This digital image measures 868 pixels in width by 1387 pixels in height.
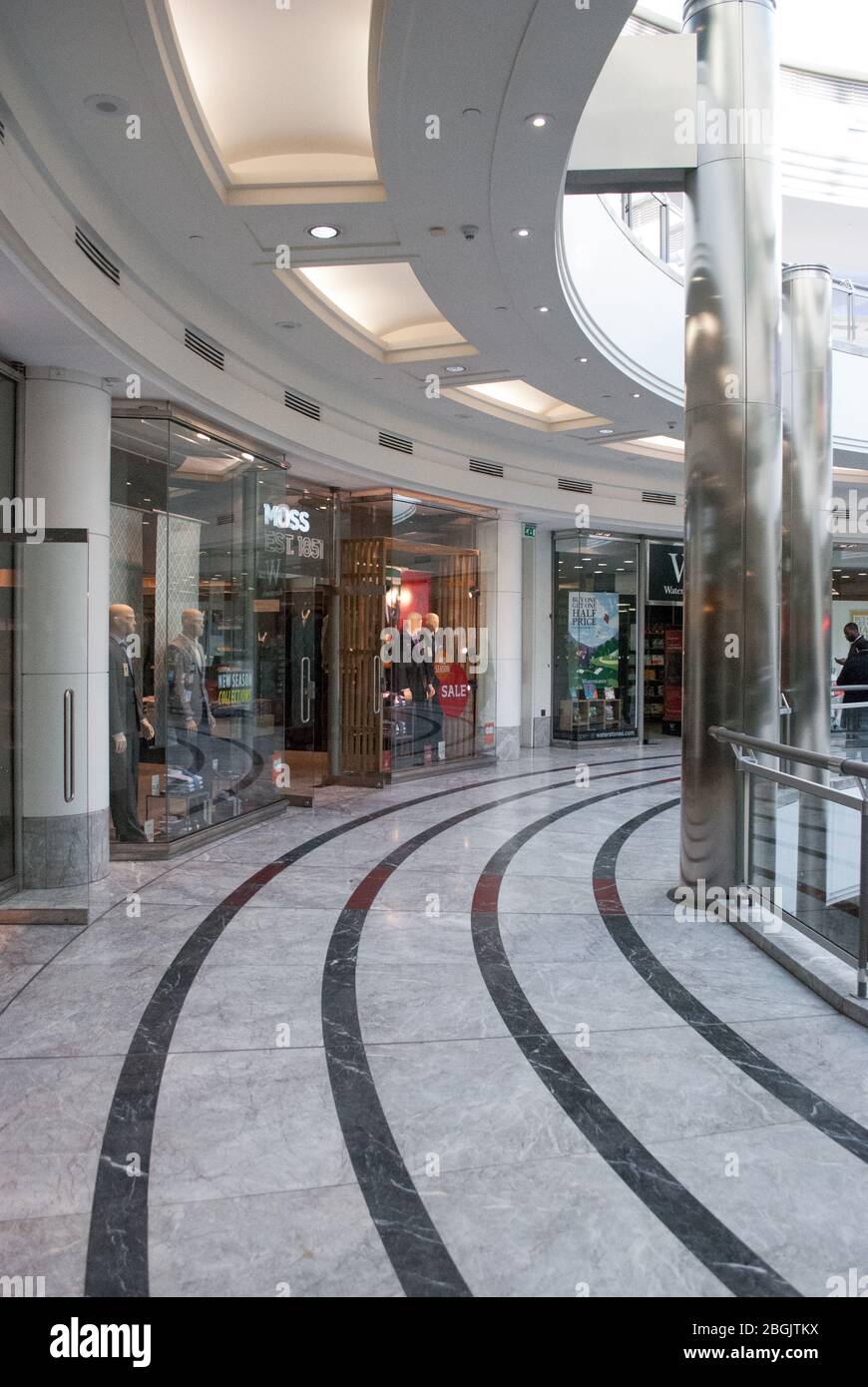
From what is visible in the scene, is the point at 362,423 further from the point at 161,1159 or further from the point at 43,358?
the point at 161,1159


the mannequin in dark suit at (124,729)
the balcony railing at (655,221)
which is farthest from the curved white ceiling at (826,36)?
the mannequin in dark suit at (124,729)

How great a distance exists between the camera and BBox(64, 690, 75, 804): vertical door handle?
5.68 meters

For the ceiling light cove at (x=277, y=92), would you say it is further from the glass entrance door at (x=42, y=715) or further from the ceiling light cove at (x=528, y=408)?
the ceiling light cove at (x=528, y=408)

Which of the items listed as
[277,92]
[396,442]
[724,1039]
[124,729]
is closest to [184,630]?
[124,729]

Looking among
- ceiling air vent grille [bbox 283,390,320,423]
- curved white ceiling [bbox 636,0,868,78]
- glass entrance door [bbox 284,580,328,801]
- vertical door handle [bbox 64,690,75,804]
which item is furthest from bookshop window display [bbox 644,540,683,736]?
vertical door handle [bbox 64,690,75,804]

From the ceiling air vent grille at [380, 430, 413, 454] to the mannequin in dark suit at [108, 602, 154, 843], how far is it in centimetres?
401

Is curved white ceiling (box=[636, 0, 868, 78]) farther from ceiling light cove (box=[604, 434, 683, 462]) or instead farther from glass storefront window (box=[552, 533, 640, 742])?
glass storefront window (box=[552, 533, 640, 742])

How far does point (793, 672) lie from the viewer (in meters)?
9.70

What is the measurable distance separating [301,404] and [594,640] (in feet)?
24.4

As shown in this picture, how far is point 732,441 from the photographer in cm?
553

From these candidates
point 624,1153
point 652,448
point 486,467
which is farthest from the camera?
point 652,448

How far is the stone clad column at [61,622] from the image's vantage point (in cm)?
581

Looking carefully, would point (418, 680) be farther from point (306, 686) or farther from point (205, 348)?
point (205, 348)
